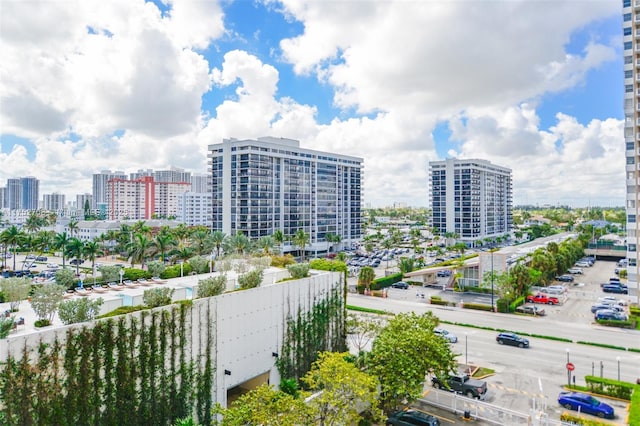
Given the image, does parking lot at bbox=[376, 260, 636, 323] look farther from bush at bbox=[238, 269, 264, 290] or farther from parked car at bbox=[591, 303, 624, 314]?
bush at bbox=[238, 269, 264, 290]

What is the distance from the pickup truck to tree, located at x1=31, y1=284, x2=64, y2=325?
19095 millimetres

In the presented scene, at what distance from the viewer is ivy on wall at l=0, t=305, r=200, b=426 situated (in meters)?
13.1

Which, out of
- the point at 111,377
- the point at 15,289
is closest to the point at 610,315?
the point at 111,377

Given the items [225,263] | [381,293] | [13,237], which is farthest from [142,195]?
[225,263]

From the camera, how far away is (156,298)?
57.2ft

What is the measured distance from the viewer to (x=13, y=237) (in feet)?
203

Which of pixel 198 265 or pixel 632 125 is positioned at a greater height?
pixel 632 125

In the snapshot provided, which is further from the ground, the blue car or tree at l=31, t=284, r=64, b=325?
tree at l=31, t=284, r=64, b=325

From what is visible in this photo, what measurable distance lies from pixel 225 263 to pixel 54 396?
14.5m

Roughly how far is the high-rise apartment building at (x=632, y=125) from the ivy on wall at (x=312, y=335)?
35.2 meters

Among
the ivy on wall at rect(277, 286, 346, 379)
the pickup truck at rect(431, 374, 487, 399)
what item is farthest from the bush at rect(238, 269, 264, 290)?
the pickup truck at rect(431, 374, 487, 399)

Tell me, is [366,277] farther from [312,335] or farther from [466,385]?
[466,385]

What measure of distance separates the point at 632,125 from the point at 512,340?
28.8 m

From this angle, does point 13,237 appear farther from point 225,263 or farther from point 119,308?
point 119,308
